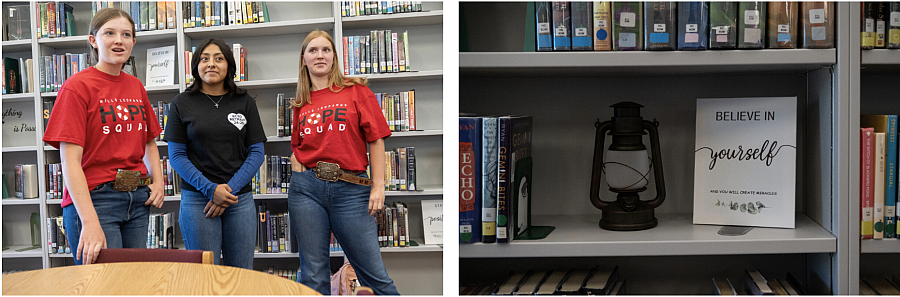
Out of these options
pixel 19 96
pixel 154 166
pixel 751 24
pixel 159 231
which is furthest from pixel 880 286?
pixel 19 96

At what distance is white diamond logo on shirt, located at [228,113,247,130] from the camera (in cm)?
176

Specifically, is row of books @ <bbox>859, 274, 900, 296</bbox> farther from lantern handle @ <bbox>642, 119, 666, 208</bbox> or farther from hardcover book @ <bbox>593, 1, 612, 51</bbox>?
hardcover book @ <bbox>593, 1, 612, 51</bbox>

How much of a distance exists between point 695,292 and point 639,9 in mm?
861

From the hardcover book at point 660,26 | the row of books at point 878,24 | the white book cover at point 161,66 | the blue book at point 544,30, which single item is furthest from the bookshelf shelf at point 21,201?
the row of books at point 878,24

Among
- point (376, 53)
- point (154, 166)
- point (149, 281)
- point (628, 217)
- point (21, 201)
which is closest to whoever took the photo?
point (149, 281)

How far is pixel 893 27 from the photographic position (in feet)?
3.40

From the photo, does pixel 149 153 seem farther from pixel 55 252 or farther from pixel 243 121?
pixel 55 252

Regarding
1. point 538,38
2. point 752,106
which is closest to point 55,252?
point 538,38

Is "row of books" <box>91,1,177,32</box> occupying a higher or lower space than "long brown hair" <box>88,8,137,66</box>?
higher

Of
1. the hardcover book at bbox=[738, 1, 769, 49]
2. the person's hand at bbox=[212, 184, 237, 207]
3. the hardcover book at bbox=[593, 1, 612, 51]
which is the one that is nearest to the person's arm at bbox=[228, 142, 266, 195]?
the person's hand at bbox=[212, 184, 237, 207]

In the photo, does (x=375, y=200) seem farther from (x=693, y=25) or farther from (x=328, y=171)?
(x=693, y=25)

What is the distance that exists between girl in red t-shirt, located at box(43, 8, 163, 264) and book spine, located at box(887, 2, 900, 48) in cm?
201

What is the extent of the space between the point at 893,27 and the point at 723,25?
0.35 meters

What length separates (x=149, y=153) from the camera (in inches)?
68.7
